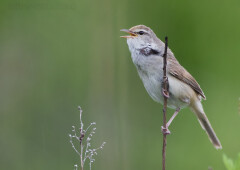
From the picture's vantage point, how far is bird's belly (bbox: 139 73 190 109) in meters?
4.46

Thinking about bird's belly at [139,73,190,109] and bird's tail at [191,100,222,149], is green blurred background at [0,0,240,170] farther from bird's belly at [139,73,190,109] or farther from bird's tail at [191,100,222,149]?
bird's belly at [139,73,190,109]

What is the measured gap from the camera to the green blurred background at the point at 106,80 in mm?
A: 5555

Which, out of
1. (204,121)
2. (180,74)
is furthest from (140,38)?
(204,121)

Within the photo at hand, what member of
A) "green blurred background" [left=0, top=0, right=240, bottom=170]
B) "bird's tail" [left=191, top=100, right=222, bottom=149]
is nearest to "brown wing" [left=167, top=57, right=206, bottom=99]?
"bird's tail" [left=191, top=100, right=222, bottom=149]

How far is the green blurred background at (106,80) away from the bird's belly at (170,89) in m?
0.89

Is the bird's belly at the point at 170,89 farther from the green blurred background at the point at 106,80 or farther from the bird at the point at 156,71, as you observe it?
the green blurred background at the point at 106,80

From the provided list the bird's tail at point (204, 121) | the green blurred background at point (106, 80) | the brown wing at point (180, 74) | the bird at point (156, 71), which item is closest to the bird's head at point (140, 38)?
the bird at point (156, 71)

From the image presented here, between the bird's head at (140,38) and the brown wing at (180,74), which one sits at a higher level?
the bird's head at (140,38)

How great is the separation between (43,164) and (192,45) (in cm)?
233

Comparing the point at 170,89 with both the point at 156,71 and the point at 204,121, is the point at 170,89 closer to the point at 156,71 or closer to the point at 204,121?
the point at 156,71

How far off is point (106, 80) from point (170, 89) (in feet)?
5.26

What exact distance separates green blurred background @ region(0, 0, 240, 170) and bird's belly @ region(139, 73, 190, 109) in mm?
892

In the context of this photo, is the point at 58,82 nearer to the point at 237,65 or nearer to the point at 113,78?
the point at 113,78

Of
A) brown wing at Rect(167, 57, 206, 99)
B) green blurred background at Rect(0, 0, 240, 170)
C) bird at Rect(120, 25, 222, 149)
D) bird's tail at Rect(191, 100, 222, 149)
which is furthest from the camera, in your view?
green blurred background at Rect(0, 0, 240, 170)
